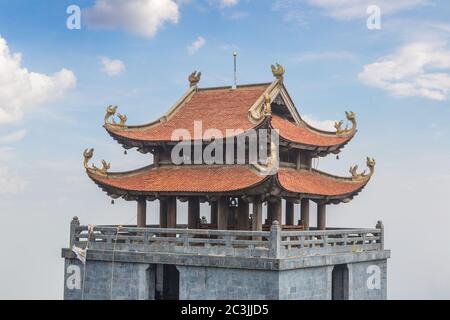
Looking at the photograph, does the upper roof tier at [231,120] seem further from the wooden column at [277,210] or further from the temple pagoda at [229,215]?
the wooden column at [277,210]

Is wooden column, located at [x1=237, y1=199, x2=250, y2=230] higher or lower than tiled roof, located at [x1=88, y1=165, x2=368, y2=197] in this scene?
lower

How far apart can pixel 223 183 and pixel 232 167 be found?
4.33 ft

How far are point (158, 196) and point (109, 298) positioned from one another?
4801mm

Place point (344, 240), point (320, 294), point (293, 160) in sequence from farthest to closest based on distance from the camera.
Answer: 1. point (293, 160)
2. point (344, 240)
3. point (320, 294)

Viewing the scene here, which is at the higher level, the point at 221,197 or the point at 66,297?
the point at 221,197

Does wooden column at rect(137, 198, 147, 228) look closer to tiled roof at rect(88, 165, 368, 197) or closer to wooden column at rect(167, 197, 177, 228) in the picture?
tiled roof at rect(88, 165, 368, 197)

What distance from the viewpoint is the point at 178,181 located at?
32.9 m

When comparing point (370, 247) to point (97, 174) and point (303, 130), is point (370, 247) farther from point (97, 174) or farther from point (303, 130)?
point (97, 174)

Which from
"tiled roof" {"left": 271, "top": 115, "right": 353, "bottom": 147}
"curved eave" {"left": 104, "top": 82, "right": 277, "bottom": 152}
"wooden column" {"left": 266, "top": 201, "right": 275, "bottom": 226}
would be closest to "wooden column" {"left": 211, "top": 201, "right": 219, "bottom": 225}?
"wooden column" {"left": 266, "top": 201, "right": 275, "bottom": 226}

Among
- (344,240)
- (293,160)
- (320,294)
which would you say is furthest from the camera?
(293,160)

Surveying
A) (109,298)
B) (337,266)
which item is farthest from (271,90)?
(109,298)

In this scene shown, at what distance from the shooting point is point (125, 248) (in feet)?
104

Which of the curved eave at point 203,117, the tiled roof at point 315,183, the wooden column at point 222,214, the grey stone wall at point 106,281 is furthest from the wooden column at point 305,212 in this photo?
the grey stone wall at point 106,281

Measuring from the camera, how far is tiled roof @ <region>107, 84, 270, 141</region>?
33.9 m
